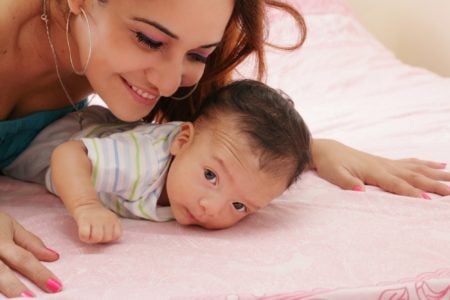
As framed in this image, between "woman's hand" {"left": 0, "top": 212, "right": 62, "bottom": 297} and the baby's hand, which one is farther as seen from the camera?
the baby's hand

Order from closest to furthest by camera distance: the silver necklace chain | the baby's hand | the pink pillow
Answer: the baby's hand < the silver necklace chain < the pink pillow

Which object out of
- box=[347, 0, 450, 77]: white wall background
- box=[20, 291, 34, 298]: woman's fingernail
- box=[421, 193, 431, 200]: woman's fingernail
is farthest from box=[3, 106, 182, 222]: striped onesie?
box=[347, 0, 450, 77]: white wall background

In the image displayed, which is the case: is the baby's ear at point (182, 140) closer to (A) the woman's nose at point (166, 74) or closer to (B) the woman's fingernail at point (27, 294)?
(A) the woman's nose at point (166, 74)

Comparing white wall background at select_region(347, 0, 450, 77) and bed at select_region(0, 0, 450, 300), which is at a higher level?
white wall background at select_region(347, 0, 450, 77)

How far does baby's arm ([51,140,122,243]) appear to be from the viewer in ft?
3.12

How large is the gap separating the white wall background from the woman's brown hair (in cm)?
171

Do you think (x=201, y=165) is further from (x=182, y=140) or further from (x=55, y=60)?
(x=55, y=60)

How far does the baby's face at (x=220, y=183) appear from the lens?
3.52 ft

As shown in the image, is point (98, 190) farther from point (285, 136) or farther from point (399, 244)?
point (399, 244)

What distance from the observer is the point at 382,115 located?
1819 mm

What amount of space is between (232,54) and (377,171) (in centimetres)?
42

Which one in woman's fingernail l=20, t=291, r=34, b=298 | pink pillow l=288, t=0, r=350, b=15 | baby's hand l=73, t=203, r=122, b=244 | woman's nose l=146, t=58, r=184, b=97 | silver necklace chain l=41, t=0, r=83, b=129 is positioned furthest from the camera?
pink pillow l=288, t=0, r=350, b=15

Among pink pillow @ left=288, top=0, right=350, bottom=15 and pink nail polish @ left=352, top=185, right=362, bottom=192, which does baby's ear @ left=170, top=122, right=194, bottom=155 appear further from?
pink pillow @ left=288, top=0, right=350, bottom=15

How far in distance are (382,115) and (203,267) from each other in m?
1.09
